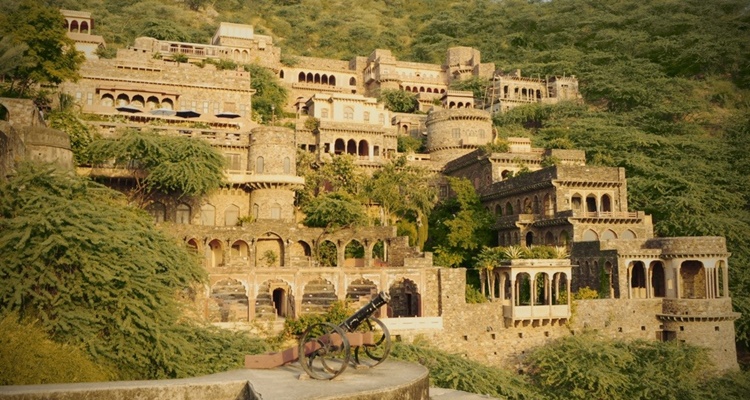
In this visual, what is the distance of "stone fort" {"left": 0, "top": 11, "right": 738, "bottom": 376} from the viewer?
31.6m

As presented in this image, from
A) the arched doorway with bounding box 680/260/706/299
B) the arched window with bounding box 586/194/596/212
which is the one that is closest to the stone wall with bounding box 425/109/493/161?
the arched window with bounding box 586/194/596/212

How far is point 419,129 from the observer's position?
61.9 meters

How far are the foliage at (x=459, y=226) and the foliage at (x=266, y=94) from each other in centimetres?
1622

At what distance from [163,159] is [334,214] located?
9.82m

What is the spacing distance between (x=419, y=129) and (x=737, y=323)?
32.2 metres

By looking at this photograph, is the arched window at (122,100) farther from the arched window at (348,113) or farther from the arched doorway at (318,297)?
the arched doorway at (318,297)

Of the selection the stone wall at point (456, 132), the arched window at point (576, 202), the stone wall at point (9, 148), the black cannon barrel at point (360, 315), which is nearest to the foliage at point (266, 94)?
the stone wall at point (456, 132)

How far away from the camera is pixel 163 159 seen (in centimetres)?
3650

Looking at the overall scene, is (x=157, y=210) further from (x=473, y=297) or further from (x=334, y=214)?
(x=473, y=297)

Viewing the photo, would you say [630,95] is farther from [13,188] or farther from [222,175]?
[13,188]

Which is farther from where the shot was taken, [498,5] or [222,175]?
[498,5]

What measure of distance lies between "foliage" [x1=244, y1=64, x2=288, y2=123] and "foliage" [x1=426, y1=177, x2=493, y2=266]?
16.2 meters

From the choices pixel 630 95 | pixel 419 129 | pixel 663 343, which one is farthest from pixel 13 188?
pixel 630 95

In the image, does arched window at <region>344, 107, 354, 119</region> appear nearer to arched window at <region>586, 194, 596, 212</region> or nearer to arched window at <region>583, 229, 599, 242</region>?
arched window at <region>586, 194, 596, 212</region>
